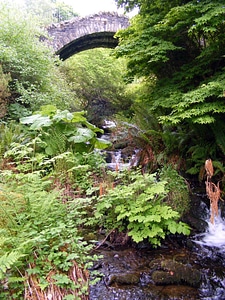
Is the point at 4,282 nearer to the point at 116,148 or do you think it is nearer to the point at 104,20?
the point at 116,148

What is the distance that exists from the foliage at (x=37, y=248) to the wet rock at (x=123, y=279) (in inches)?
18.1

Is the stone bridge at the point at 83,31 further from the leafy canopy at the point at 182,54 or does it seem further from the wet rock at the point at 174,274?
the wet rock at the point at 174,274

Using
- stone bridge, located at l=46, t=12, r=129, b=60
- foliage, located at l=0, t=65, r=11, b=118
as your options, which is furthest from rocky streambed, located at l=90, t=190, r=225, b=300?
stone bridge, located at l=46, t=12, r=129, b=60

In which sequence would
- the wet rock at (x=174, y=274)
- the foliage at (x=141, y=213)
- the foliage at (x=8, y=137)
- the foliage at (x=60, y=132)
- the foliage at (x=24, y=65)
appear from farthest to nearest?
the foliage at (x=24, y=65) < the foliage at (x=8, y=137) < the foliage at (x=60, y=132) < the foliage at (x=141, y=213) < the wet rock at (x=174, y=274)

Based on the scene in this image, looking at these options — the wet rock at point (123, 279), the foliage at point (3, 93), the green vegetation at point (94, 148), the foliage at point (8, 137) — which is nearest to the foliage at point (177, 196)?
the green vegetation at point (94, 148)

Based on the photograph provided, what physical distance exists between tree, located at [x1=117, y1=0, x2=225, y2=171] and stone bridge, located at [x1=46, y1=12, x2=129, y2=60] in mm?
5654

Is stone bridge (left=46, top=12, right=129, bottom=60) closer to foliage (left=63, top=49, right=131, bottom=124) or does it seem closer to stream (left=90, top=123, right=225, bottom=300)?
foliage (left=63, top=49, right=131, bottom=124)

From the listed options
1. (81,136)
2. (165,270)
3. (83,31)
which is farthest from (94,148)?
(83,31)

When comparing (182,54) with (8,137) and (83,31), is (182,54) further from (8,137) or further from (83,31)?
(83,31)

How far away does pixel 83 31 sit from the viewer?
1038cm

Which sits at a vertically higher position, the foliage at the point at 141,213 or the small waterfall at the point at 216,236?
the foliage at the point at 141,213

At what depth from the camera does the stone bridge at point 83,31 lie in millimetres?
10109

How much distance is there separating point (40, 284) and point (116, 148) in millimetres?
5955

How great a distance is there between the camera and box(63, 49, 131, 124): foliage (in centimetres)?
1062
